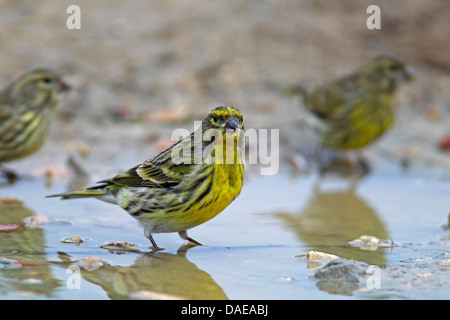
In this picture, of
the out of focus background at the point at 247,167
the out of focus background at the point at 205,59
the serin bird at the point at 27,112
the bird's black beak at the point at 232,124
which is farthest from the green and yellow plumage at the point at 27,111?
the bird's black beak at the point at 232,124

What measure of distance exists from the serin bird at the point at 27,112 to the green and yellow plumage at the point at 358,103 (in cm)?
307

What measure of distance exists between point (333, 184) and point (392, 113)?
1.60 metres

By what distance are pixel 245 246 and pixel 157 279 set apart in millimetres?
1054

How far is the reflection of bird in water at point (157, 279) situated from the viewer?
3.85 metres

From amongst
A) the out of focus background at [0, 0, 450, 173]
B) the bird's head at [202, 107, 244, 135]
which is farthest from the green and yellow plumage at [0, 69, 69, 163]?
the bird's head at [202, 107, 244, 135]

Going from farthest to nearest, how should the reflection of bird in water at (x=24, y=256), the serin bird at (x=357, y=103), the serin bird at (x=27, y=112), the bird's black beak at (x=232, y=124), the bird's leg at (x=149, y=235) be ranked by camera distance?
1. the serin bird at (x=357, y=103)
2. the serin bird at (x=27, y=112)
3. the bird's leg at (x=149, y=235)
4. the bird's black beak at (x=232, y=124)
5. the reflection of bird in water at (x=24, y=256)

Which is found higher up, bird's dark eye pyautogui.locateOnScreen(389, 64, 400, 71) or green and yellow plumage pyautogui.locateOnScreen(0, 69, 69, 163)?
bird's dark eye pyautogui.locateOnScreen(389, 64, 400, 71)

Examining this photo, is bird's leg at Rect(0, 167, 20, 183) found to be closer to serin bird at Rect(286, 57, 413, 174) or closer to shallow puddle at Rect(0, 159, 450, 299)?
shallow puddle at Rect(0, 159, 450, 299)

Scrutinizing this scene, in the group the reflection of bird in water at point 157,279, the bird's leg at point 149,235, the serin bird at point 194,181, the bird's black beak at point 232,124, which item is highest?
the bird's black beak at point 232,124

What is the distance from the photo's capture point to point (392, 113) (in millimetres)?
8758

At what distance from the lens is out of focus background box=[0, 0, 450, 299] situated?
4188 millimetres

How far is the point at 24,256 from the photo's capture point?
14.5ft

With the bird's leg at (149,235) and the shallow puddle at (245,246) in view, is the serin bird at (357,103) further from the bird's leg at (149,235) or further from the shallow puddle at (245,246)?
the bird's leg at (149,235)

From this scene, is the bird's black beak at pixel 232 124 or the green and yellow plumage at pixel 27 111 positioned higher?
the green and yellow plumage at pixel 27 111
